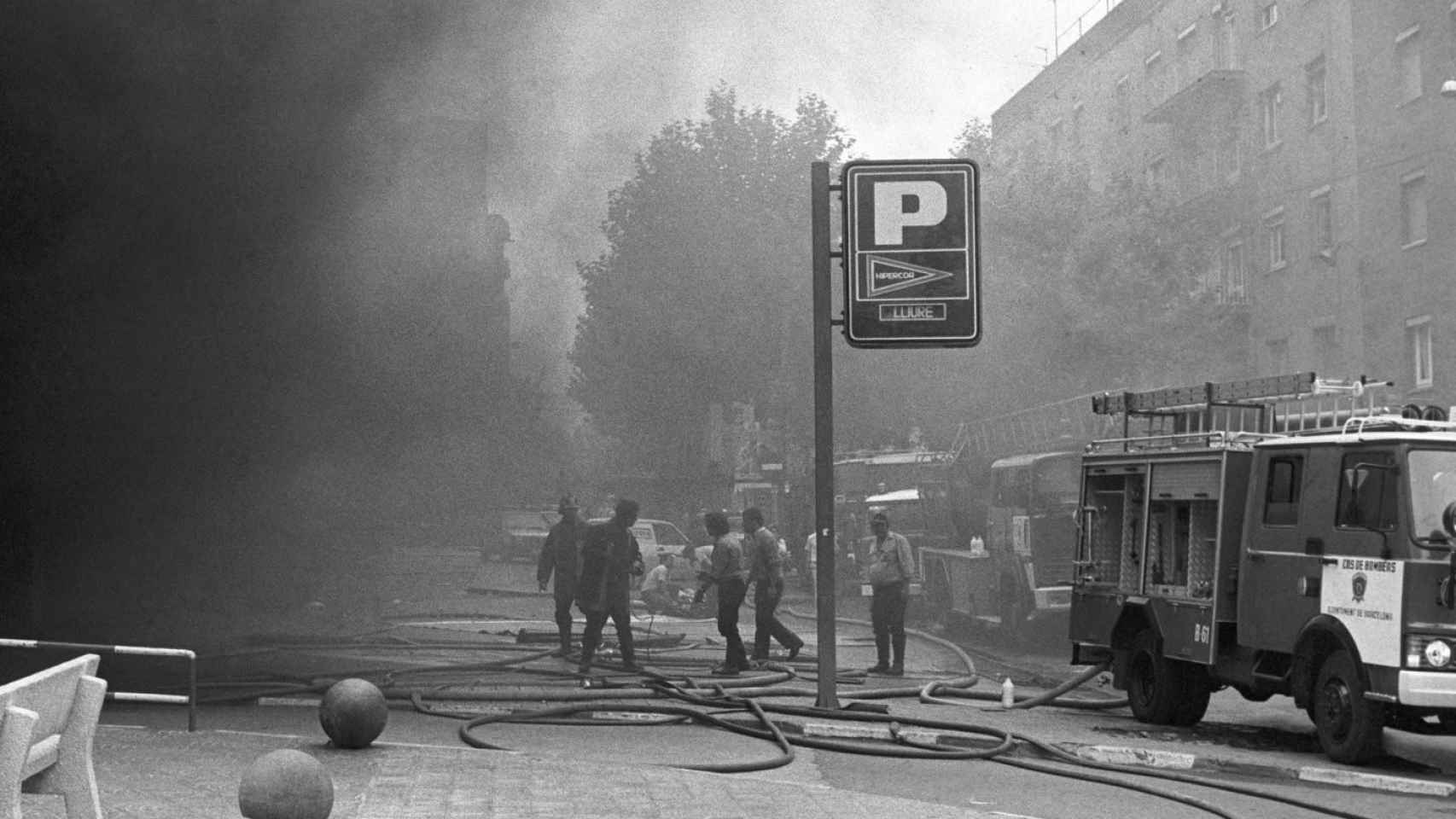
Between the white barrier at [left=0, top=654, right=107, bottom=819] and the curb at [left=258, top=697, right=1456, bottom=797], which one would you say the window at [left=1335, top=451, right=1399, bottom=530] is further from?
the white barrier at [left=0, top=654, right=107, bottom=819]

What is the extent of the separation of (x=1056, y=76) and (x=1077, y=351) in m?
6.32

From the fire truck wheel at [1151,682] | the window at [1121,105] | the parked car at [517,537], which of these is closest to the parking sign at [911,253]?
the fire truck wheel at [1151,682]

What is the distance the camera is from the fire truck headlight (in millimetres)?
10336

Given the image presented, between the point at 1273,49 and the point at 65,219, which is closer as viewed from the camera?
the point at 65,219

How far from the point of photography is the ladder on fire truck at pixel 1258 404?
12344mm

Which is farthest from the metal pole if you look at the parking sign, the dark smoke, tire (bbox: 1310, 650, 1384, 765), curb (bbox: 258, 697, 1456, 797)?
the dark smoke

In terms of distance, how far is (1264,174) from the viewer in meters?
28.9

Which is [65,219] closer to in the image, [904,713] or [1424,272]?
[904,713]

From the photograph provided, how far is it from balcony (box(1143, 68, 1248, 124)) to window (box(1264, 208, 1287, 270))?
7.15 feet

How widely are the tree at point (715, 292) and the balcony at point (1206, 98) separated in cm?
577

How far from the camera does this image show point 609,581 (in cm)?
1678

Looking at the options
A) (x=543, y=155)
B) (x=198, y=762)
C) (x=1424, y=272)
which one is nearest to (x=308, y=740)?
(x=198, y=762)

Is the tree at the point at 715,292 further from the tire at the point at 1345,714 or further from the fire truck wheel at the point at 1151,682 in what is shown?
the tire at the point at 1345,714

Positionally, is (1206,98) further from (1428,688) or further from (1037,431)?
(1428,688)
